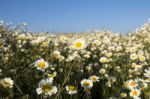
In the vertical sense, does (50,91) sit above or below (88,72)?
above

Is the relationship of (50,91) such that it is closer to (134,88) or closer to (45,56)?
(134,88)

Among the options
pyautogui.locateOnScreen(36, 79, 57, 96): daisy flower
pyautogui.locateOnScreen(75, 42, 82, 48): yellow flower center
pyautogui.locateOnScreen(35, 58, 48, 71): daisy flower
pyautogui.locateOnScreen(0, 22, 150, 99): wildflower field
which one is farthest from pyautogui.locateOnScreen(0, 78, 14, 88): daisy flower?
pyautogui.locateOnScreen(75, 42, 82, 48): yellow flower center

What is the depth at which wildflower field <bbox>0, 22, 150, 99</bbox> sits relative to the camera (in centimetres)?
337

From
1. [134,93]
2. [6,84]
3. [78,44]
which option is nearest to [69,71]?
[78,44]

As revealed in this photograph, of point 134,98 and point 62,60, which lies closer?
point 134,98

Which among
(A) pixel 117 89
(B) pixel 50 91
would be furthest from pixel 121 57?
(B) pixel 50 91

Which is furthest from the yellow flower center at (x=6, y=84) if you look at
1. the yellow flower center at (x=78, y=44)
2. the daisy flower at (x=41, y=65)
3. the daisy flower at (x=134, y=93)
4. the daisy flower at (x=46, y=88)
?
the daisy flower at (x=134, y=93)

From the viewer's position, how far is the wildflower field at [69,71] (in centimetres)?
337

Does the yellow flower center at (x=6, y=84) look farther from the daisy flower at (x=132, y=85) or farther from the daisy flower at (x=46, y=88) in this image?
the daisy flower at (x=132, y=85)

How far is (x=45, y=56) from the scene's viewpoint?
4.81m

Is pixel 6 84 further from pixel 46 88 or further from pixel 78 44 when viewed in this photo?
pixel 78 44

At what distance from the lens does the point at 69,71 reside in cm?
304

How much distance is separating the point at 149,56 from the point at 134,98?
2731 mm

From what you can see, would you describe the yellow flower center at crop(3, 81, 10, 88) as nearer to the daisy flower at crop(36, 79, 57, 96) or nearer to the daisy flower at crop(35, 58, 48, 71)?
the daisy flower at crop(35, 58, 48, 71)
